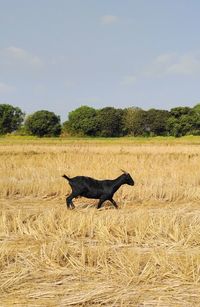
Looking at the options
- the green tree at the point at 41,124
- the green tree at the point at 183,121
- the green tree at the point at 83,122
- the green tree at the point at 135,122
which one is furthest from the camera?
the green tree at the point at 83,122

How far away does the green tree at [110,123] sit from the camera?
102000mm

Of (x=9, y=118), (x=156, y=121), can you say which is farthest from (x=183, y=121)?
(x=9, y=118)

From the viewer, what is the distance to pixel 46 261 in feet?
18.3

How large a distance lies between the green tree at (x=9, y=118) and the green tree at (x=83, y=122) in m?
11.0

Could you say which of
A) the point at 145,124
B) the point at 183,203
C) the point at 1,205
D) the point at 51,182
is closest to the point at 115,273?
the point at 1,205

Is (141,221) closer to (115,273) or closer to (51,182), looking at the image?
(115,273)

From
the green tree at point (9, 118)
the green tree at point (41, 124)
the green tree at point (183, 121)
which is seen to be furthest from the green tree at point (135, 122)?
the green tree at point (9, 118)

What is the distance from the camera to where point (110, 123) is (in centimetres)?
10169

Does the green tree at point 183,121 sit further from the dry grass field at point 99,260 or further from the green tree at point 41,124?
the dry grass field at point 99,260

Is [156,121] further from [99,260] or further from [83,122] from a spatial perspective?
[99,260]

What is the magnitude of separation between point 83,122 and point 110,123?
756cm

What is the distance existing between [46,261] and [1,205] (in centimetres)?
557

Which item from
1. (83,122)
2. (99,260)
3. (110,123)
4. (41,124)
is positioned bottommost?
(99,260)

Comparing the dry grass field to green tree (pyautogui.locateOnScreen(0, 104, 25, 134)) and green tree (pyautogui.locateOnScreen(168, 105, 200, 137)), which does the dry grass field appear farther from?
green tree (pyautogui.locateOnScreen(0, 104, 25, 134))
